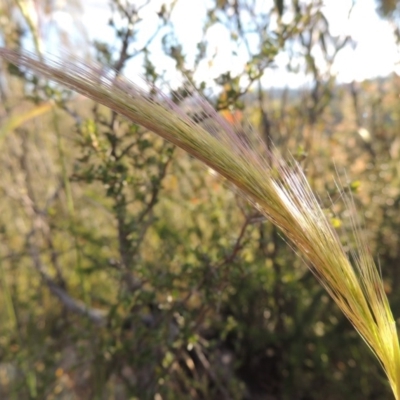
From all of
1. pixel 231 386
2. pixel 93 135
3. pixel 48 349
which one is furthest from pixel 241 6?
pixel 48 349

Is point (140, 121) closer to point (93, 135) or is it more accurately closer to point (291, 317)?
point (93, 135)

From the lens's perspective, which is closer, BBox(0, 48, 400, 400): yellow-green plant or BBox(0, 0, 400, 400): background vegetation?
BBox(0, 48, 400, 400): yellow-green plant

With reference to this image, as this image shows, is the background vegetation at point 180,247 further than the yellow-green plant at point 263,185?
Yes

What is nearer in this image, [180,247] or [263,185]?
[263,185]
